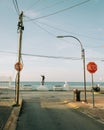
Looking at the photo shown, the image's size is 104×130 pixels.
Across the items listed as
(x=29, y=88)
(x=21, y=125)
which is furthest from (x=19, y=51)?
(x=29, y=88)

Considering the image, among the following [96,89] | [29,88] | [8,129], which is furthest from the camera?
[29,88]

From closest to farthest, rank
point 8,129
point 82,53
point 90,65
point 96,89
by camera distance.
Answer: point 8,129, point 90,65, point 82,53, point 96,89

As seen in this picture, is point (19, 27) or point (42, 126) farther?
point (19, 27)

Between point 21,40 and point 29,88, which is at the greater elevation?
point 21,40

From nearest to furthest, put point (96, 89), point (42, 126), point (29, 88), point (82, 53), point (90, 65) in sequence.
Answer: point (42, 126), point (90, 65), point (82, 53), point (96, 89), point (29, 88)

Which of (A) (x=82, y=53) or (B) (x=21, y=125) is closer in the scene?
(B) (x=21, y=125)

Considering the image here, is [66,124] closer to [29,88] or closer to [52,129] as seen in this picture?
[52,129]

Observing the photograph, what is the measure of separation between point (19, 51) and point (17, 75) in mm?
1979

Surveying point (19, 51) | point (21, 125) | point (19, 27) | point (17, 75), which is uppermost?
point (19, 27)

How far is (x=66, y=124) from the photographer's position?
1223 cm

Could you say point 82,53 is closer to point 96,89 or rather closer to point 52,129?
point 52,129

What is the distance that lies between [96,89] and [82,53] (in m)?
23.1

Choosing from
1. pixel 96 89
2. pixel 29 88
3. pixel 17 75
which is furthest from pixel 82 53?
pixel 29 88

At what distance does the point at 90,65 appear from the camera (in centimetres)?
2084
